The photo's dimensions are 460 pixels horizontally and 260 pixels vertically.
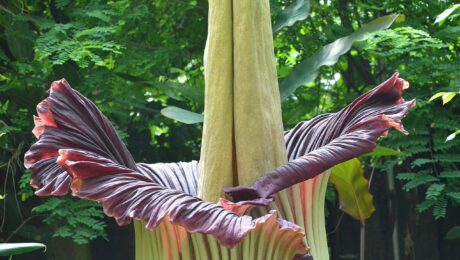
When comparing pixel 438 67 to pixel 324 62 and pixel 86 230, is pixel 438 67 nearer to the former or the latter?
pixel 324 62

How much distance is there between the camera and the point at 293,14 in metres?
3.38

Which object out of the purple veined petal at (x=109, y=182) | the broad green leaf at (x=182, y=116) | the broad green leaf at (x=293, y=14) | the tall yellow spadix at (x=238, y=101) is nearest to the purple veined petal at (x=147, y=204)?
the purple veined petal at (x=109, y=182)

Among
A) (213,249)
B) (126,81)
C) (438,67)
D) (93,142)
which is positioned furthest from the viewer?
(126,81)

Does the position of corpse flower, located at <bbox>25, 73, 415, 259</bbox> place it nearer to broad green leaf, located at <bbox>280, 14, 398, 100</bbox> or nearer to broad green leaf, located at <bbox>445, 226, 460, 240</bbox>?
broad green leaf, located at <bbox>280, 14, 398, 100</bbox>

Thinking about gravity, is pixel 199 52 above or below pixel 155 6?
below

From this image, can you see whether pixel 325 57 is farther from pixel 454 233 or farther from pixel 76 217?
pixel 76 217

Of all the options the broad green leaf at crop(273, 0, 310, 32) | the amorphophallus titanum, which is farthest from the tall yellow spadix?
the broad green leaf at crop(273, 0, 310, 32)

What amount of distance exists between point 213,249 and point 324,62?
196 centimetres

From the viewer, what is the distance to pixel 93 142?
148cm

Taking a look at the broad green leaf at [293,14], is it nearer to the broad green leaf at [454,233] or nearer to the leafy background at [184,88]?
the leafy background at [184,88]

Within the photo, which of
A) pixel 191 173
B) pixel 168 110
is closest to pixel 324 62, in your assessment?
pixel 168 110

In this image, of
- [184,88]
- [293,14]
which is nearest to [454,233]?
[293,14]

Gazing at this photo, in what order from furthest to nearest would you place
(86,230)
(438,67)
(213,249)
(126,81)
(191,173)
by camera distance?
1. (126,81)
2. (438,67)
3. (86,230)
4. (191,173)
5. (213,249)

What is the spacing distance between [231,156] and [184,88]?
1.88m
